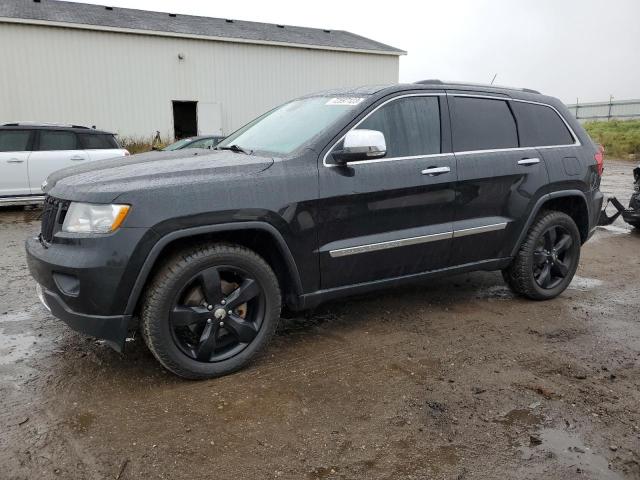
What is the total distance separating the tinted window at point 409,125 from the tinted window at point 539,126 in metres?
0.94

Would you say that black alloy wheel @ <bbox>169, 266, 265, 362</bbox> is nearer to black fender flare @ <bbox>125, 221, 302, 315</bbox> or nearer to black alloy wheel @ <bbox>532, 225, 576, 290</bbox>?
black fender flare @ <bbox>125, 221, 302, 315</bbox>

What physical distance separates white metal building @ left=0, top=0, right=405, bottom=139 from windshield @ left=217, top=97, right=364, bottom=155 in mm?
17147

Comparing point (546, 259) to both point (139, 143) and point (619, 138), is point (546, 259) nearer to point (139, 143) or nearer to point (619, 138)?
point (139, 143)

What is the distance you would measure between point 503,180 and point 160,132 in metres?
18.7

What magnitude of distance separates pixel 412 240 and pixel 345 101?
1127mm

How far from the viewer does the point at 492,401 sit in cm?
299

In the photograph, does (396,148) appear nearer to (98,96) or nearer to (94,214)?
(94,214)

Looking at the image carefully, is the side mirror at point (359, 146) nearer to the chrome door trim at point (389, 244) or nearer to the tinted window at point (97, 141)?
the chrome door trim at point (389, 244)

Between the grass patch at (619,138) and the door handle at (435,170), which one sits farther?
the grass patch at (619,138)

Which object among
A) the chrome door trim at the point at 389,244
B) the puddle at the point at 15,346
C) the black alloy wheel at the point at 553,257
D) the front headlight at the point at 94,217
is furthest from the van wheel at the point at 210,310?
the black alloy wheel at the point at 553,257

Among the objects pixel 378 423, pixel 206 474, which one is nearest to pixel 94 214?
pixel 206 474

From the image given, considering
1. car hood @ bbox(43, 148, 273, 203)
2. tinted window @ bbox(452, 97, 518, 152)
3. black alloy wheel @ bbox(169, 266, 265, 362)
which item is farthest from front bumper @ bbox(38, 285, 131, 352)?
tinted window @ bbox(452, 97, 518, 152)

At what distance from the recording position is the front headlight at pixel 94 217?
2828 millimetres


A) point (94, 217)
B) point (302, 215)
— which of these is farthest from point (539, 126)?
point (94, 217)
